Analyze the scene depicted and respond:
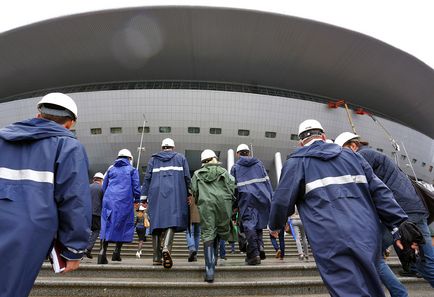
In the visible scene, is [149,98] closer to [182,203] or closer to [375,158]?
[182,203]

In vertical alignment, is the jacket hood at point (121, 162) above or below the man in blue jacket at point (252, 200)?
above

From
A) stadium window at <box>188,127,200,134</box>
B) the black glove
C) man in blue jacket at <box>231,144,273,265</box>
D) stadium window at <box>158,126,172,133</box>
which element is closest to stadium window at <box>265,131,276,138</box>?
stadium window at <box>188,127,200,134</box>

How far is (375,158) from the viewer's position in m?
3.25

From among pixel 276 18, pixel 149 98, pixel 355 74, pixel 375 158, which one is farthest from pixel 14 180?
pixel 355 74

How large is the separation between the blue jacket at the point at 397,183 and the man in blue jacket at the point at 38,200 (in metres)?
3.00

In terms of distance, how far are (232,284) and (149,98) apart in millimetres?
21365

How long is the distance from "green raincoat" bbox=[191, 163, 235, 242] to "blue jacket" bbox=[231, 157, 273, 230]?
1.85 ft

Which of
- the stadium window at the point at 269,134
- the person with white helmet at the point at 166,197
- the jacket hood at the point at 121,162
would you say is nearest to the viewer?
the person with white helmet at the point at 166,197

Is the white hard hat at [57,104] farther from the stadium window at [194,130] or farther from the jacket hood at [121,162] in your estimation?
the stadium window at [194,130]

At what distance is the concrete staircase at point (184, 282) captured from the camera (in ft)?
10.2

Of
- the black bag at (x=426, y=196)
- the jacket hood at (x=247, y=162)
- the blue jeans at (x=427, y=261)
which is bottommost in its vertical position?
the blue jeans at (x=427, y=261)

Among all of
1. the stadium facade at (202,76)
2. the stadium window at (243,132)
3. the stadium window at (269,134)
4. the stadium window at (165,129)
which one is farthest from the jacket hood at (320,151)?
the stadium window at (269,134)

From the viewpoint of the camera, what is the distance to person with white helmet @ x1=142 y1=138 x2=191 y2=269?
13.6ft

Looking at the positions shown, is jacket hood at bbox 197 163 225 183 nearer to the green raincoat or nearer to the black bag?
the green raincoat
